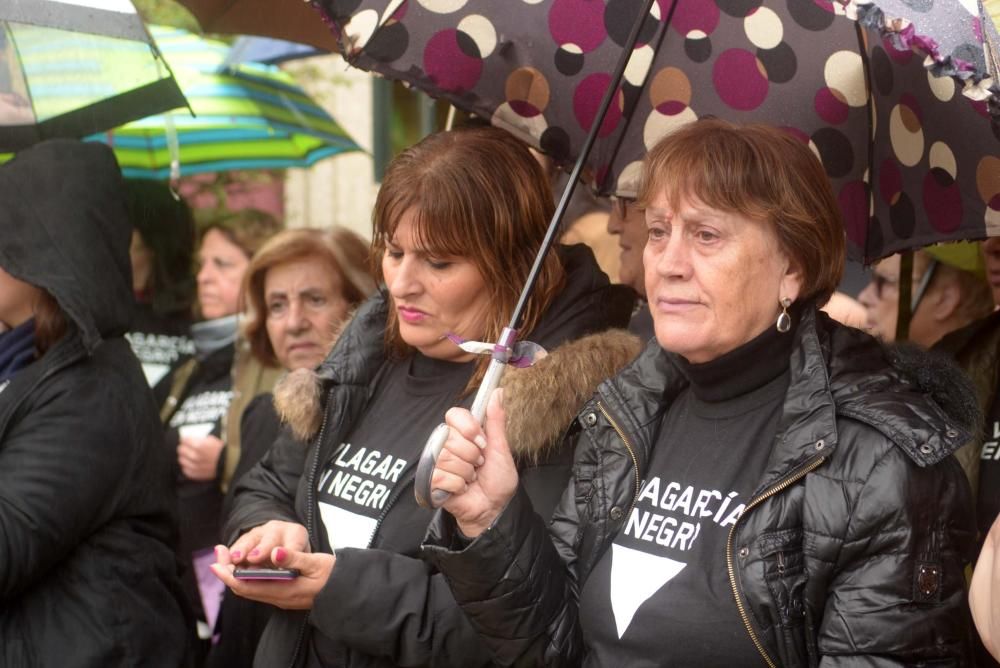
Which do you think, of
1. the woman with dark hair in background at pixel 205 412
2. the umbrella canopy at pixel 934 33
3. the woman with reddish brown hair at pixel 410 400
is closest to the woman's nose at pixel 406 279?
the woman with reddish brown hair at pixel 410 400

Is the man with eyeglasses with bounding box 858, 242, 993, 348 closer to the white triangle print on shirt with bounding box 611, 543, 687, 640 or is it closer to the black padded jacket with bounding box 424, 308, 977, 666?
the black padded jacket with bounding box 424, 308, 977, 666

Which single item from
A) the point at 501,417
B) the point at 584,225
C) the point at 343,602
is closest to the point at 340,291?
the point at 584,225

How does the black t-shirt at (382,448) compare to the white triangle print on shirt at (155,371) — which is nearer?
the black t-shirt at (382,448)

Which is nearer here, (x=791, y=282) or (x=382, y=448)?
(x=791, y=282)

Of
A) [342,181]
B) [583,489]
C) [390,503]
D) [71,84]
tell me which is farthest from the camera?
[342,181]

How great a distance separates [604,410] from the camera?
3.21 metres

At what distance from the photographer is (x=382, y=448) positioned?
3668 millimetres

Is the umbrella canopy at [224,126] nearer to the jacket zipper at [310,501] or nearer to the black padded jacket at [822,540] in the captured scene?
the jacket zipper at [310,501]

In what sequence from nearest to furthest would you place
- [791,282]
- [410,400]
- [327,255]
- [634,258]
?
[791,282] < [410,400] < [634,258] < [327,255]

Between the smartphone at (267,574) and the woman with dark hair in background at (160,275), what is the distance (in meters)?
2.90

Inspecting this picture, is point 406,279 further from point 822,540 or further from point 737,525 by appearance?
point 822,540

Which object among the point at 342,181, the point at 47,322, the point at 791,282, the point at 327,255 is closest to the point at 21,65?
the point at 47,322

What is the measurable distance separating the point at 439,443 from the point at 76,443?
53.2 inches

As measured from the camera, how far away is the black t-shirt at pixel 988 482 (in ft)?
12.2
